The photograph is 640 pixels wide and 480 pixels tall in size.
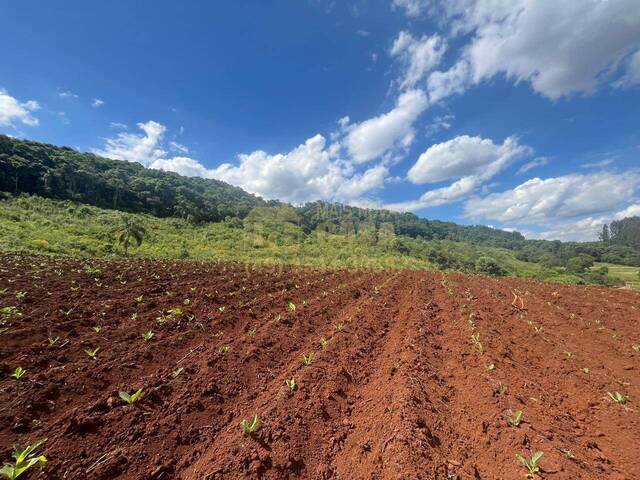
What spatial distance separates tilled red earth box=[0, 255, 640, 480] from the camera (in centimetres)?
307

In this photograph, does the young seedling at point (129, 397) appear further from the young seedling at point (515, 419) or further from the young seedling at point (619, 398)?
the young seedling at point (619, 398)

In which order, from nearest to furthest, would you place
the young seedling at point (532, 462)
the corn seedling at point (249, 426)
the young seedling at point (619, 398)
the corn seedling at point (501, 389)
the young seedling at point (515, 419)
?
→ the young seedling at point (532, 462) < the corn seedling at point (249, 426) < the young seedling at point (515, 419) < the corn seedling at point (501, 389) < the young seedling at point (619, 398)

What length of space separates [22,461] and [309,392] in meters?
3.12

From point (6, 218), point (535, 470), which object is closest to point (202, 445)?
point (535, 470)

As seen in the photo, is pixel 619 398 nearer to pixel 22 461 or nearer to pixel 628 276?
pixel 22 461

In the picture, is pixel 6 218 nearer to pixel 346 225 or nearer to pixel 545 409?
pixel 545 409

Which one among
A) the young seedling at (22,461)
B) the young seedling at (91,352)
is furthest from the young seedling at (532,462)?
the young seedling at (91,352)

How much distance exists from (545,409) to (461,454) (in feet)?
6.53

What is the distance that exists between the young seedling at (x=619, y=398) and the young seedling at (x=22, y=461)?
773 centimetres

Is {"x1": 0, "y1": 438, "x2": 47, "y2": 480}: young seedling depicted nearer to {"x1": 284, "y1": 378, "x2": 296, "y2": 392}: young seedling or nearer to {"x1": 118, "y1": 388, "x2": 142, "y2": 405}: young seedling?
{"x1": 118, "y1": 388, "x2": 142, "y2": 405}: young seedling

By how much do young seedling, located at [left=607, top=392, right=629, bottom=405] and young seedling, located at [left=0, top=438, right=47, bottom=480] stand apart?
7734 mm

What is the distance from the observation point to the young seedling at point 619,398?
4496mm

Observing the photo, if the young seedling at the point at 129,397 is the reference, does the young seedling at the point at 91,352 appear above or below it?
above

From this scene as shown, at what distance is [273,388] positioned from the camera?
14.3ft
